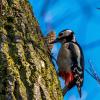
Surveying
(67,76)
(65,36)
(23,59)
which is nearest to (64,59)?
(67,76)

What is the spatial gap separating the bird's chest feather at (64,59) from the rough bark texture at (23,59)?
6.32 feet

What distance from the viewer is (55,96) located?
→ 212cm

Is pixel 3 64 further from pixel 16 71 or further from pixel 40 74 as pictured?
pixel 40 74

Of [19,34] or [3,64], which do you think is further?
[19,34]

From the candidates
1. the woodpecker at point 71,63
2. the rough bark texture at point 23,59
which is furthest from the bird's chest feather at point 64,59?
the rough bark texture at point 23,59

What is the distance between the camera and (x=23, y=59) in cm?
211

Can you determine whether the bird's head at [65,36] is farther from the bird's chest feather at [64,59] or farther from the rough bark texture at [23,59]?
the rough bark texture at [23,59]

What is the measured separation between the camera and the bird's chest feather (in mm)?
4426

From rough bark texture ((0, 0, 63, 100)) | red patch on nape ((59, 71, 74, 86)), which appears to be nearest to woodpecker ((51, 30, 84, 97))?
red patch on nape ((59, 71, 74, 86))

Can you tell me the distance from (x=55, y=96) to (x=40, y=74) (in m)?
0.17

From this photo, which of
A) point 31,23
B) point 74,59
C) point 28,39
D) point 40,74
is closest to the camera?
point 40,74

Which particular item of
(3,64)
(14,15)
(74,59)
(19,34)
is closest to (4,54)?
(3,64)

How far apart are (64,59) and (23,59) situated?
2383 millimetres

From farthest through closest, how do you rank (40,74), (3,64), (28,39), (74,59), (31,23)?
1. (74,59)
2. (31,23)
3. (28,39)
4. (40,74)
5. (3,64)
